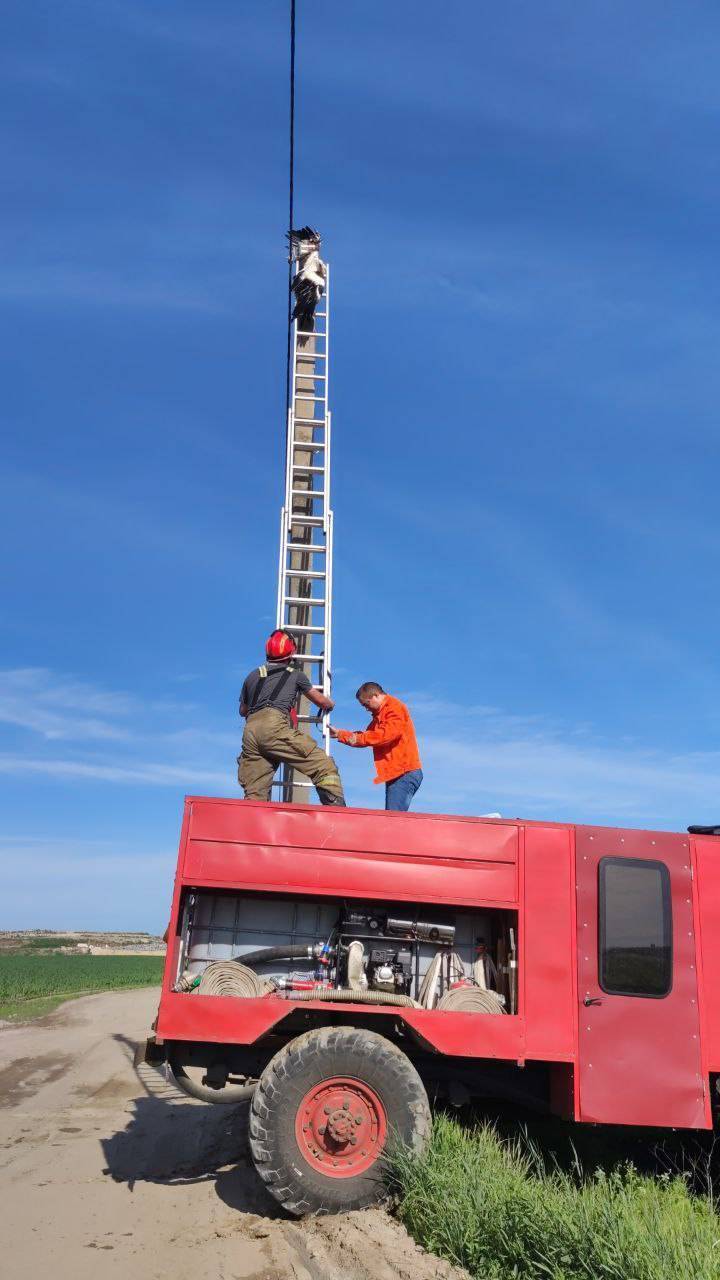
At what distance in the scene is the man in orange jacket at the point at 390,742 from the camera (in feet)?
25.1

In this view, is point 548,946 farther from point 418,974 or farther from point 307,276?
point 307,276

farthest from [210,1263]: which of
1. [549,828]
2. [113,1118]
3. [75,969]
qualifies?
[75,969]

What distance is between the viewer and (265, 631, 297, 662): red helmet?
7.80 m

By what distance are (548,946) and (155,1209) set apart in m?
3.21

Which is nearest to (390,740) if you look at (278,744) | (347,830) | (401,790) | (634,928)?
(401,790)

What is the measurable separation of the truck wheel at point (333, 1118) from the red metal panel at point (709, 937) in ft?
6.29

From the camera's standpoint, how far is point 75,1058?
647 inches

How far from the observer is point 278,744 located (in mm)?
7395

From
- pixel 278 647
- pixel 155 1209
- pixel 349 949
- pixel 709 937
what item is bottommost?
pixel 155 1209

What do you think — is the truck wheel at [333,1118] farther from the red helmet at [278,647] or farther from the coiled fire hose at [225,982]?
the red helmet at [278,647]

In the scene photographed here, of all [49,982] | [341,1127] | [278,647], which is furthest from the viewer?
[49,982]

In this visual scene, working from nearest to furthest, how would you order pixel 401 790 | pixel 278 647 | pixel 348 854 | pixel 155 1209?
pixel 348 854 → pixel 155 1209 → pixel 401 790 → pixel 278 647

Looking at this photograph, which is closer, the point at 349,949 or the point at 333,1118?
the point at 333,1118

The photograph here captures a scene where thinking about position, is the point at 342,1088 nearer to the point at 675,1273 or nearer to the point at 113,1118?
the point at 675,1273
